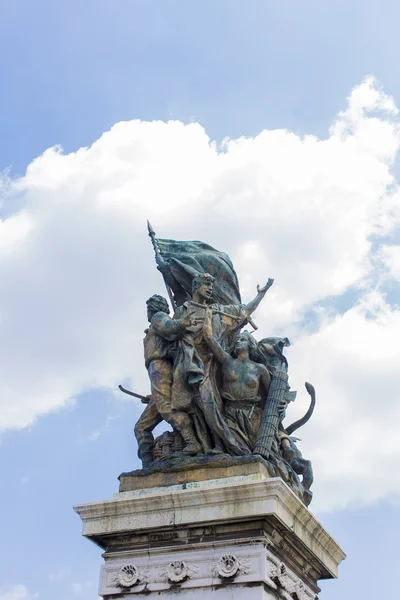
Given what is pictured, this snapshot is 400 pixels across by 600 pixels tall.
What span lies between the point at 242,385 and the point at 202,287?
5.89 feet

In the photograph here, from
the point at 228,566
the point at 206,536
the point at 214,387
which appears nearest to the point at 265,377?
the point at 214,387

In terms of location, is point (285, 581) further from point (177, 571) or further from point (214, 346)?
point (214, 346)

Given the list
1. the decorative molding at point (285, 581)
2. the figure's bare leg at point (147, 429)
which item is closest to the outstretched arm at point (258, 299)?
the figure's bare leg at point (147, 429)

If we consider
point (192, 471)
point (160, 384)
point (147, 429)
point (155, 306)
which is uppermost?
point (155, 306)

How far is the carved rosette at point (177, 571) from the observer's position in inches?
468

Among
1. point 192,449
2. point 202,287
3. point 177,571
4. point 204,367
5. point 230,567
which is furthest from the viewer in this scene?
point 202,287

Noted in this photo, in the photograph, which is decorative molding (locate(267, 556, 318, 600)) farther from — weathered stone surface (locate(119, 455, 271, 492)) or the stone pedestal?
weathered stone surface (locate(119, 455, 271, 492))

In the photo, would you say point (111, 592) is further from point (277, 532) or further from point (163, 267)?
point (163, 267)

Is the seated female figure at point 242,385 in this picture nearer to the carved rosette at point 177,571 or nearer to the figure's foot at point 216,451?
the figure's foot at point 216,451

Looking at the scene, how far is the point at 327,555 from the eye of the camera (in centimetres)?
1366

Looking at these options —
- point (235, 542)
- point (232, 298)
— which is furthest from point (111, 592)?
point (232, 298)

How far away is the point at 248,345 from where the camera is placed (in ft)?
46.9

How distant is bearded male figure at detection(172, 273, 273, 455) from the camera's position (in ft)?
43.7

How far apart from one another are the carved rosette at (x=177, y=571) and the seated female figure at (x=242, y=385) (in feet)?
7.02
